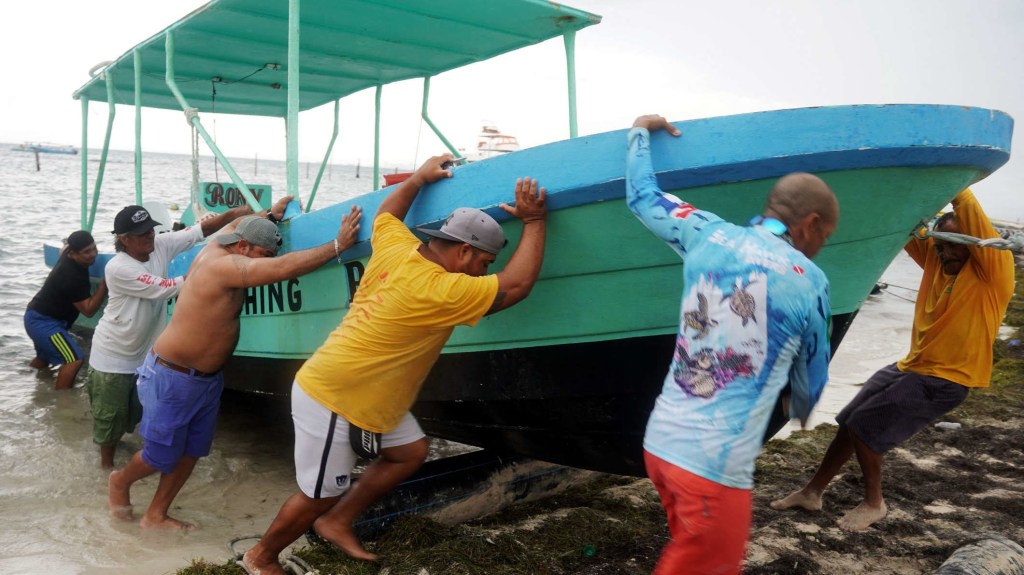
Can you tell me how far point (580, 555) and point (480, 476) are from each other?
81 cm

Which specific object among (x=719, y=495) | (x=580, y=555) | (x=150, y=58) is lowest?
(x=580, y=555)

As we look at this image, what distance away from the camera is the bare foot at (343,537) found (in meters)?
2.97

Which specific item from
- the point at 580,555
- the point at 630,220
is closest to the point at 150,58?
the point at 630,220

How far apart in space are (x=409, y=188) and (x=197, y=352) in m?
1.35

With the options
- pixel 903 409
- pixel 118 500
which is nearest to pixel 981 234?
pixel 903 409

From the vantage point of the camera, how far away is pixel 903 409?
10.8 feet

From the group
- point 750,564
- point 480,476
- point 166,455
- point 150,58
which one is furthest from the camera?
point 150,58

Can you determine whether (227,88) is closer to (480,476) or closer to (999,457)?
(480,476)

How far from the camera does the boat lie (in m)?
2.29

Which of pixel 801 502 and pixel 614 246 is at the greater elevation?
pixel 614 246

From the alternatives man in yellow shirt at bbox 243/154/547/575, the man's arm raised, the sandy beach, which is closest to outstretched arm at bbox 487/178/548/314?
man in yellow shirt at bbox 243/154/547/575

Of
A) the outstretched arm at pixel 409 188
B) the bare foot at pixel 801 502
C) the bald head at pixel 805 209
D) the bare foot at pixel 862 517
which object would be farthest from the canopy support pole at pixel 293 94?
the bare foot at pixel 862 517

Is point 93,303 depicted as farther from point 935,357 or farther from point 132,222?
point 935,357

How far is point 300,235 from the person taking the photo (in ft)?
11.3
